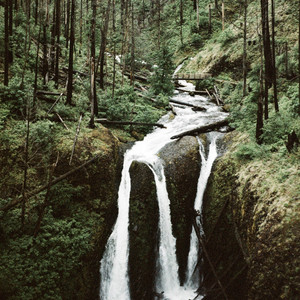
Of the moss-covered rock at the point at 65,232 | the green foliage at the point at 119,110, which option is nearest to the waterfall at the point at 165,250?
the moss-covered rock at the point at 65,232

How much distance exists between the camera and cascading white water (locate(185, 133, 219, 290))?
9070mm

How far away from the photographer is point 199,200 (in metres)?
10.4

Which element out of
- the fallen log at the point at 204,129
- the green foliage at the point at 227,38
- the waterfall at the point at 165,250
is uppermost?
the green foliage at the point at 227,38

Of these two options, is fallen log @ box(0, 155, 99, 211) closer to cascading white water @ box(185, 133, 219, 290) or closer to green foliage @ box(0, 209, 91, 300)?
green foliage @ box(0, 209, 91, 300)

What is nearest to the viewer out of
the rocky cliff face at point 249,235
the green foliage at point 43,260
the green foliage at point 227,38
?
the rocky cliff face at point 249,235

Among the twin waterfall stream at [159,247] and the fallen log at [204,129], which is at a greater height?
the fallen log at [204,129]

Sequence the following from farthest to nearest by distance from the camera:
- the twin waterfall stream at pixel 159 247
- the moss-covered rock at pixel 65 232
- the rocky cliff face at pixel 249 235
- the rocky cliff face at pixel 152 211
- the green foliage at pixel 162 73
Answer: the green foliage at pixel 162 73, the rocky cliff face at pixel 152 211, the twin waterfall stream at pixel 159 247, the moss-covered rock at pixel 65 232, the rocky cliff face at pixel 249 235

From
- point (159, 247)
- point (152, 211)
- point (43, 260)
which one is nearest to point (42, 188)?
point (43, 260)

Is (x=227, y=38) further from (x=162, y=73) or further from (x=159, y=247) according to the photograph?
(x=159, y=247)

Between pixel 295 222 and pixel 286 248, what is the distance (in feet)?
2.29

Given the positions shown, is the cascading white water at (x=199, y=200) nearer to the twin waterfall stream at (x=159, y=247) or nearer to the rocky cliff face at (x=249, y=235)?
the twin waterfall stream at (x=159, y=247)

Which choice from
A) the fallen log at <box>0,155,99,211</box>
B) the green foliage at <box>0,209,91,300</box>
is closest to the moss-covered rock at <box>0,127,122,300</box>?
the green foliage at <box>0,209,91,300</box>

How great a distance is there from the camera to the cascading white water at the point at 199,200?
907cm

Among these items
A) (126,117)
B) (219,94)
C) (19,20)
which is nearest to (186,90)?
(219,94)
